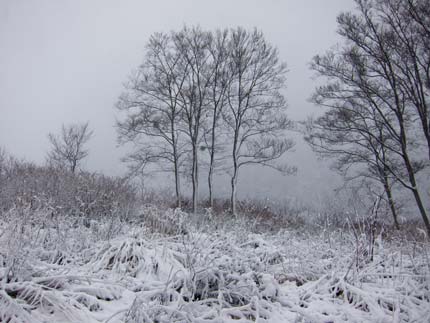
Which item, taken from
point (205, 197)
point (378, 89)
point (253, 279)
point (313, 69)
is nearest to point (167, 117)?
point (205, 197)

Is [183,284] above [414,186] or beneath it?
beneath

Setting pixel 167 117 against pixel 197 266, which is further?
pixel 167 117

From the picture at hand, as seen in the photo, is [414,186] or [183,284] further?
[414,186]

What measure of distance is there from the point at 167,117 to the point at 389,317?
45.5 ft

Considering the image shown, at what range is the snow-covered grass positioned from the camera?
256 centimetres

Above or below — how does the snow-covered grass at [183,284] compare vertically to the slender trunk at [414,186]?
below

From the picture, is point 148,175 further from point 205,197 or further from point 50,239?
point 50,239

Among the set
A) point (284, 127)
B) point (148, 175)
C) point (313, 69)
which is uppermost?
point (313, 69)

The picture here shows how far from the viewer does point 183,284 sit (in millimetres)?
3197

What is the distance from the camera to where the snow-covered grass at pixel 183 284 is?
8.39 ft

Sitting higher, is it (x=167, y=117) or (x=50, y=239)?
(x=167, y=117)

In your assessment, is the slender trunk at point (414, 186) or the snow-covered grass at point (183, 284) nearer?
the snow-covered grass at point (183, 284)

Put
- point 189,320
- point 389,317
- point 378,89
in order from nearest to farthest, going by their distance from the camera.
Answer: point 189,320, point 389,317, point 378,89

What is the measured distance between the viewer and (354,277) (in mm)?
3553
